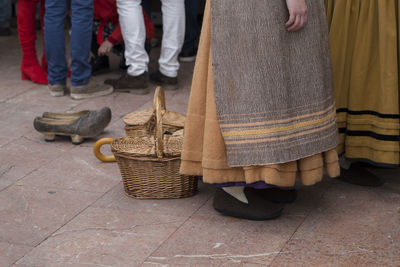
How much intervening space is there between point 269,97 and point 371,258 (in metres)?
0.75

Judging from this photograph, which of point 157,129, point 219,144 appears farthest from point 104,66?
point 219,144

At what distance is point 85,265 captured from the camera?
2598 millimetres

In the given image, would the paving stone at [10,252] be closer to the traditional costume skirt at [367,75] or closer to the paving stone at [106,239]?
the paving stone at [106,239]

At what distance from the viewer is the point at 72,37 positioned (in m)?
4.72

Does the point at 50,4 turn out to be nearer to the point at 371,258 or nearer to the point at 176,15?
the point at 176,15

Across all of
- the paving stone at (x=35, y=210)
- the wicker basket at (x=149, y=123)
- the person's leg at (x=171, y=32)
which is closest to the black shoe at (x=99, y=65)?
the person's leg at (x=171, y=32)

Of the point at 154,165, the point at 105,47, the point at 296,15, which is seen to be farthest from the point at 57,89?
the point at 296,15

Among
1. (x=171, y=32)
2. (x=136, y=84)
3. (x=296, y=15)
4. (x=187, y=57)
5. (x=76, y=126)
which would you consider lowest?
(x=187, y=57)

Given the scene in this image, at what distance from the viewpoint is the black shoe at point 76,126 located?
396 cm

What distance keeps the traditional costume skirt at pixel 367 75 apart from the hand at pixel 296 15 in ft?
1.78

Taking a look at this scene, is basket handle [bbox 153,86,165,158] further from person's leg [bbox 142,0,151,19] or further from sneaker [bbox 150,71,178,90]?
person's leg [bbox 142,0,151,19]

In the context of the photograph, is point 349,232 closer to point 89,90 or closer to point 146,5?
point 89,90

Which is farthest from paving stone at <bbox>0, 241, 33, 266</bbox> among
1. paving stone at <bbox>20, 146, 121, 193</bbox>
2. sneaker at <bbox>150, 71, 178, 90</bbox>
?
sneaker at <bbox>150, 71, 178, 90</bbox>

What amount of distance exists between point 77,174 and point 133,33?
1597 mm
